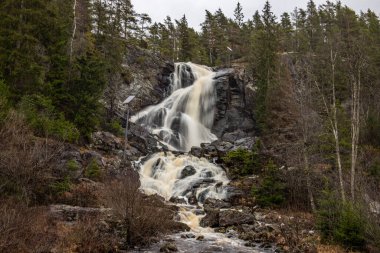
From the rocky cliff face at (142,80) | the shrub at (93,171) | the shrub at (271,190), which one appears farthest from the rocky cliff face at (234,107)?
the shrub at (93,171)

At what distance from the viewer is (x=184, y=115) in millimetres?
44250

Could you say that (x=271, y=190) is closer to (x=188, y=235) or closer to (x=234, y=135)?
(x=188, y=235)

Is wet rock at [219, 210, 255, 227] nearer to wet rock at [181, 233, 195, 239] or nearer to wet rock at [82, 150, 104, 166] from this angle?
wet rock at [181, 233, 195, 239]

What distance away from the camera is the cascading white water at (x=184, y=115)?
41.2 meters

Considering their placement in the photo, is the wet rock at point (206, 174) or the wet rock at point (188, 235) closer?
the wet rock at point (188, 235)

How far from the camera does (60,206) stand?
1842 cm

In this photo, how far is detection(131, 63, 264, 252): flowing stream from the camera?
17812 millimetres

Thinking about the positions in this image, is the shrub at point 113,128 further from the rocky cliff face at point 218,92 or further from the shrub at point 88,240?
the shrub at point 88,240

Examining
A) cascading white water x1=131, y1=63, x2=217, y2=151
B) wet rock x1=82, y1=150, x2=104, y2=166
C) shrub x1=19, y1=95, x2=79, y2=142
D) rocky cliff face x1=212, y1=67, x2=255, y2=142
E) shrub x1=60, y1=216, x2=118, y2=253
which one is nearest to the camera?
shrub x1=60, y1=216, x2=118, y2=253

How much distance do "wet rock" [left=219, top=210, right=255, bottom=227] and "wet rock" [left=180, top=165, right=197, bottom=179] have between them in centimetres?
866

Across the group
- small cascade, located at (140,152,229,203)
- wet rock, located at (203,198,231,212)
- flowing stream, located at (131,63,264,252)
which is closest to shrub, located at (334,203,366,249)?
flowing stream, located at (131,63,264,252)

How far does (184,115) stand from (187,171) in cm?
1566

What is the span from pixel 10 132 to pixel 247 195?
15.9 m

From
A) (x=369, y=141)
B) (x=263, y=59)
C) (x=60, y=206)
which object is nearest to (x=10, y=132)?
(x=60, y=206)
